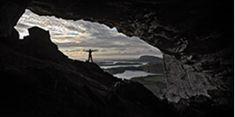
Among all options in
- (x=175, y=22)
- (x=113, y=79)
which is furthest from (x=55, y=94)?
(x=113, y=79)

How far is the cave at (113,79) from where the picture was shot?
1989 centimetres

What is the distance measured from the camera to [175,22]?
23359mm

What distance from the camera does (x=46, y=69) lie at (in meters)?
22.8

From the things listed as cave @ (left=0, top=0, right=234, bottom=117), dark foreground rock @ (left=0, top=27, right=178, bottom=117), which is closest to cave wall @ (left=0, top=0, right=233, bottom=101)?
cave @ (left=0, top=0, right=234, bottom=117)

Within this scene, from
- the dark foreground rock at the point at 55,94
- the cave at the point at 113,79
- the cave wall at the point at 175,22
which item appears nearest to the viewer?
the dark foreground rock at the point at 55,94

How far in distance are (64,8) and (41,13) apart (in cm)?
458

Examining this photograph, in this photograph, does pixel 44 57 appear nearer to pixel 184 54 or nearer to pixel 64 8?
pixel 64 8

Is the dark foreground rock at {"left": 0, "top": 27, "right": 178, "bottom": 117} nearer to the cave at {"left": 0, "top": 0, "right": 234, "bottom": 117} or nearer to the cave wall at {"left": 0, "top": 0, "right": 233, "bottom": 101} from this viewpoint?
the cave at {"left": 0, "top": 0, "right": 234, "bottom": 117}

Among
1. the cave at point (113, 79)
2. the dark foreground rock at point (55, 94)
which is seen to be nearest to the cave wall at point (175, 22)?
the cave at point (113, 79)

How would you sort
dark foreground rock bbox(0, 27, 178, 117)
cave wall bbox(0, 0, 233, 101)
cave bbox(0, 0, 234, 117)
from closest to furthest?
dark foreground rock bbox(0, 27, 178, 117) < cave bbox(0, 0, 234, 117) < cave wall bbox(0, 0, 233, 101)

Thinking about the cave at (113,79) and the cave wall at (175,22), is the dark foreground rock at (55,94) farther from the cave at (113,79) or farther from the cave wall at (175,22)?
the cave wall at (175,22)

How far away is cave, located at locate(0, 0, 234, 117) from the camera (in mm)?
19891

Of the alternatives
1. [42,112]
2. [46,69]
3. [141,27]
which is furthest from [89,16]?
[42,112]

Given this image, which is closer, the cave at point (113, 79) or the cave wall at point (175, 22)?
the cave at point (113, 79)
